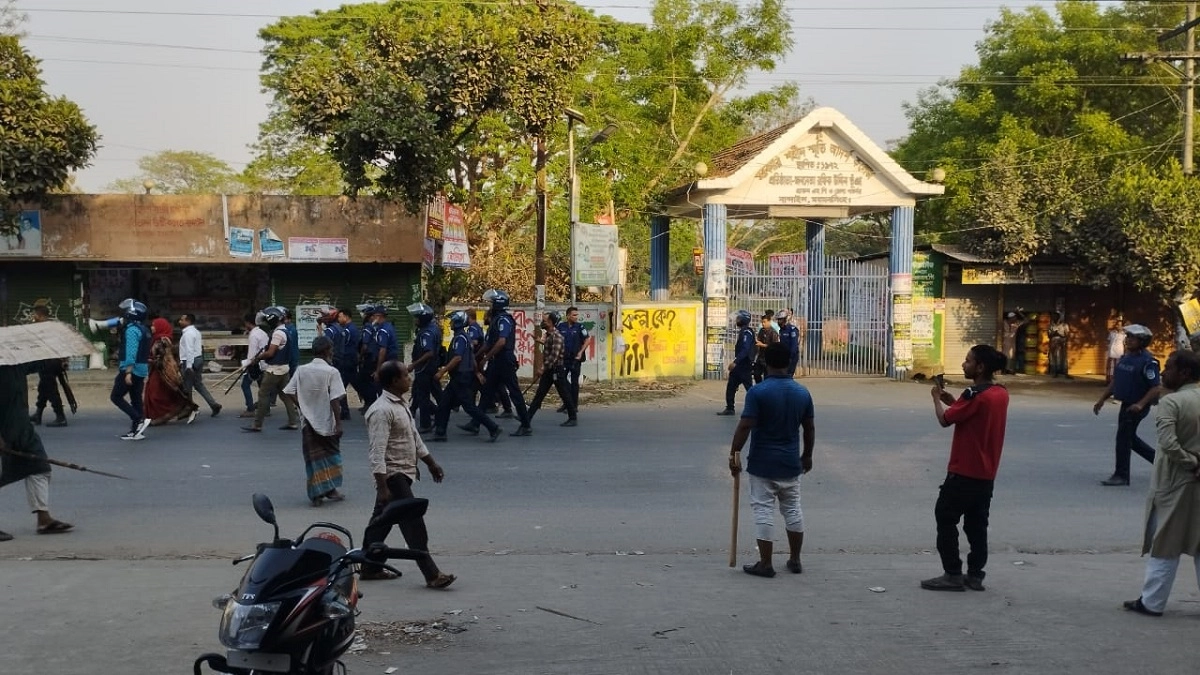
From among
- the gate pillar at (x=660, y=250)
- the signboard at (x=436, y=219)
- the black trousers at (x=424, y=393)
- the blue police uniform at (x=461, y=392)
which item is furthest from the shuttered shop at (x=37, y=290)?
the gate pillar at (x=660, y=250)

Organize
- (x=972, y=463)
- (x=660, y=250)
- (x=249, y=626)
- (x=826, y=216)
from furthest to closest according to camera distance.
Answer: (x=660, y=250)
(x=826, y=216)
(x=972, y=463)
(x=249, y=626)

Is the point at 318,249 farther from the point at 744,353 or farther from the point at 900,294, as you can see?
the point at 900,294

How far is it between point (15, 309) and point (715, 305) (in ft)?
48.2

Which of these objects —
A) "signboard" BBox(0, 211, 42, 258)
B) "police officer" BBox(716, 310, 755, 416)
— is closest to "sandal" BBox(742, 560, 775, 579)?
"police officer" BBox(716, 310, 755, 416)

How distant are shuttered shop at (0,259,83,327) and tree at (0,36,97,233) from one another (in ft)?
8.86

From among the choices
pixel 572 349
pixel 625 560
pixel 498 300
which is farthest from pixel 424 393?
pixel 625 560

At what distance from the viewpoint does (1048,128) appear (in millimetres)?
32406

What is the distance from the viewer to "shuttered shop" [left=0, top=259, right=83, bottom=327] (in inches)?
890

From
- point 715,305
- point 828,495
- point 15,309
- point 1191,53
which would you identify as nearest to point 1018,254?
point 1191,53

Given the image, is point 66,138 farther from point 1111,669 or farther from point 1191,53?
point 1191,53

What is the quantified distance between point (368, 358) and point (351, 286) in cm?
931

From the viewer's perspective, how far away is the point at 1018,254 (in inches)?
981

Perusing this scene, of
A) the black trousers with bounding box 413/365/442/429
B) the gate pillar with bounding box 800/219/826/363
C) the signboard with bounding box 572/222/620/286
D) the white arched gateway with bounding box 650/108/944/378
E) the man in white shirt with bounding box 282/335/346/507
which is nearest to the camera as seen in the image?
the man in white shirt with bounding box 282/335/346/507

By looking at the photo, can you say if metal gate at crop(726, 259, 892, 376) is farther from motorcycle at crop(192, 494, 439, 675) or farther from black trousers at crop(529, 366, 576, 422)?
motorcycle at crop(192, 494, 439, 675)
